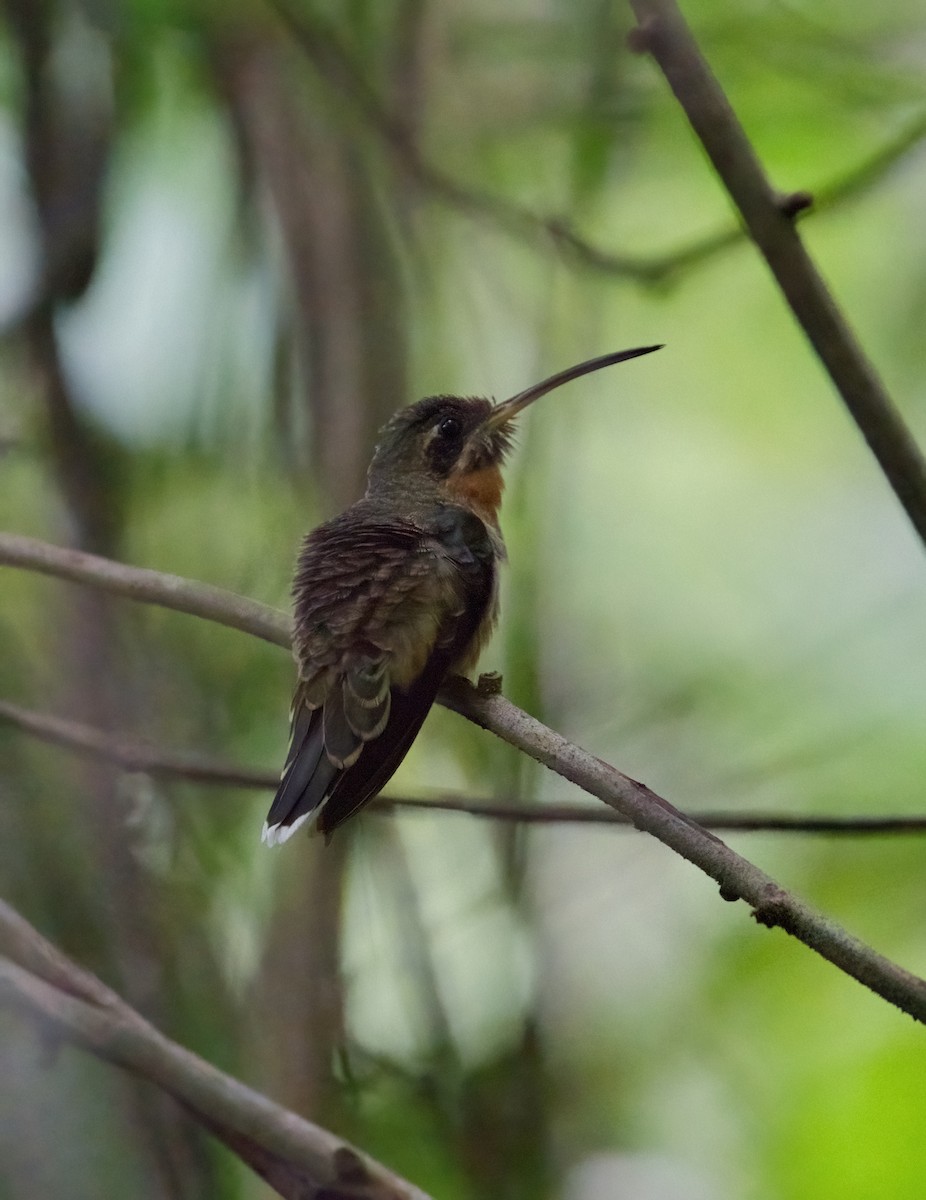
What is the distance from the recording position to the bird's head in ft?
9.57

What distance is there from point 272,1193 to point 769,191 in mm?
1306

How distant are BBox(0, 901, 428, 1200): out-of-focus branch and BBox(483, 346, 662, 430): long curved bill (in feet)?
4.48

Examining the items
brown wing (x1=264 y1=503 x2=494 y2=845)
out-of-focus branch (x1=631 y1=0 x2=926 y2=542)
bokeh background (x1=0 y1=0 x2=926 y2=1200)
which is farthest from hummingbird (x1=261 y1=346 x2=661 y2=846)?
out-of-focus branch (x1=631 y1=0 x2=926 y2=542)

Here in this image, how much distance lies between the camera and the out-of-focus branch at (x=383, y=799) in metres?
1.74

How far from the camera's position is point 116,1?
9.82 ft

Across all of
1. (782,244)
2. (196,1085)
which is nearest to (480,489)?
(782,244)

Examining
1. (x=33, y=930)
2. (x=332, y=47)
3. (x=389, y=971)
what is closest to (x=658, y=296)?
(x=332, y=47)

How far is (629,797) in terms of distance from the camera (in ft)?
4.61

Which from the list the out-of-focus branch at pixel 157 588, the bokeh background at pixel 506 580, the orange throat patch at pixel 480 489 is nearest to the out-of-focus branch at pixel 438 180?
the bokeh background at pixel 506 580

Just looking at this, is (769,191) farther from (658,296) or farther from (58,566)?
(658,296)

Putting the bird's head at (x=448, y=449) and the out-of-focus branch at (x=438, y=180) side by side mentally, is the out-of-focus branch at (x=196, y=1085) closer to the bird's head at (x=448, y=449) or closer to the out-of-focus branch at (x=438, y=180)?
the bird's head at (x=448, y=449)

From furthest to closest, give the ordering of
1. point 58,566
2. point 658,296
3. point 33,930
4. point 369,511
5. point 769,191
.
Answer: point 658,296 → point 369,511 → point 58,566 → point 33,930 → point 769,191

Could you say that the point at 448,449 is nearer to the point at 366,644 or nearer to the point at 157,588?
the point at 366,644

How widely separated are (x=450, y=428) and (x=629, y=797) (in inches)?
66.1
